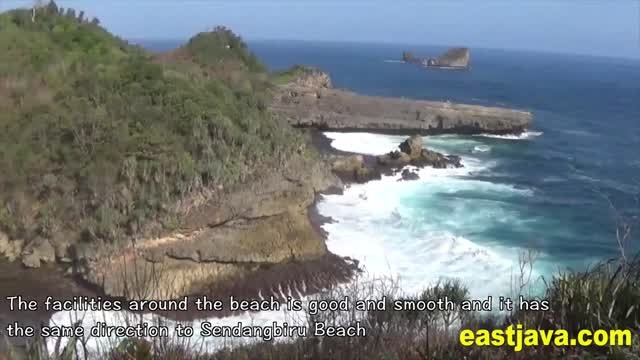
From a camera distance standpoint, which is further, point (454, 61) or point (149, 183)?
point (454, 61)

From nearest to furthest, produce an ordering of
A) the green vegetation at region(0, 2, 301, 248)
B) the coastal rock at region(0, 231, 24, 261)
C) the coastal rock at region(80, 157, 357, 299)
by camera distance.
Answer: the coastal rock at region(80, 157, 357, 299) < the green vegetation at region(0, 2, 301, 248) < the coastal rock at region(0, 231, 24, 261)

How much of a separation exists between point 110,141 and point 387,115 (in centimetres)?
3398

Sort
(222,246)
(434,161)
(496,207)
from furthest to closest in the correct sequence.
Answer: (434,161) → (496,207) → (222,246)

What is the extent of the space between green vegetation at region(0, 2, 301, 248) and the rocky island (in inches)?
1.6

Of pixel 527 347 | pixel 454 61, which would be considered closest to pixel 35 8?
pixel 527 347

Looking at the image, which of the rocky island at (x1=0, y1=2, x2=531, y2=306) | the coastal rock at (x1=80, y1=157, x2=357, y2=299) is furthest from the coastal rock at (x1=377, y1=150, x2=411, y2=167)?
the coastal rock at (x1=80, y1=157, x2=357, y2=299)

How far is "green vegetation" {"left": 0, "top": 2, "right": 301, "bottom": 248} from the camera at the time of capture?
2023cm

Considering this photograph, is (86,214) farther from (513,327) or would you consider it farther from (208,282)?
(513,327)

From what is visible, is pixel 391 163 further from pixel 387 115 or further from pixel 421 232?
pixel 387 115

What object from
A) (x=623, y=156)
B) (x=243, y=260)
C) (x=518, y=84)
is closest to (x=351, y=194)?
(x=243, y=260)

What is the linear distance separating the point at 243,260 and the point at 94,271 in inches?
173

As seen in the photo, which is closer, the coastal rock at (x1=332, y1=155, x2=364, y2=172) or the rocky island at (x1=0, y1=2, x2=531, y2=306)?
the rocky island at (x1=0, y1=2, x2=531, y2=306)

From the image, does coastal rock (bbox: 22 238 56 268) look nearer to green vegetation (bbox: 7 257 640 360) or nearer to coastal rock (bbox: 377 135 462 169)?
green vegetation (bbox: 7 257 640 360)

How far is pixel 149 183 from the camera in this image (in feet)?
66.9
